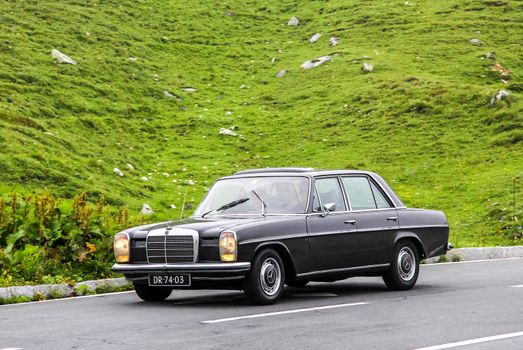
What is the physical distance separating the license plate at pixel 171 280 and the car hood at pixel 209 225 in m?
0.57

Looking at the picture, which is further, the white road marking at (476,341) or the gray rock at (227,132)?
the gray rock at (227,132)

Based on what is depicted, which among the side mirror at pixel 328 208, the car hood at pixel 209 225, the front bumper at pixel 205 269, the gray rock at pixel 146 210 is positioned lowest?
the front bumper at pixel 205 269

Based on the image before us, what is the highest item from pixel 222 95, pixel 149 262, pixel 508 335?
pixel 222 95

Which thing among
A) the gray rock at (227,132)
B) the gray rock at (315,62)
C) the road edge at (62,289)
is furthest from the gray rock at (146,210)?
the gray rock at (315,62)

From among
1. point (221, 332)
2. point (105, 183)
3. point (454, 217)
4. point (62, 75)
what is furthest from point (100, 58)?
point (221, 332)

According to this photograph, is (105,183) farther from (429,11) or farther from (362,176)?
(429,11)

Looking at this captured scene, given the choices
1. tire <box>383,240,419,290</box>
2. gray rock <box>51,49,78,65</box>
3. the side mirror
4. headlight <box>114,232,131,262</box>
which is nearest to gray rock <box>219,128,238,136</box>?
gray rock <box>51,49,78,65</box>

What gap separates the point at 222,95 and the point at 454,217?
22.5 metres

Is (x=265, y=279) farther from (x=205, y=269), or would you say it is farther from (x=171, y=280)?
(x=171, y=280)

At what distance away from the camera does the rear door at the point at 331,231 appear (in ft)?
45.5

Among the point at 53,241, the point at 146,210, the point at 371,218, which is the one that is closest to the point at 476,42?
the point at 146,210

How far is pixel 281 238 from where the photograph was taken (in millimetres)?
13312

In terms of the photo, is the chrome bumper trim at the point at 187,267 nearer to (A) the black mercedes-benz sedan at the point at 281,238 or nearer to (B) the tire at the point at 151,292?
(A) the black mercedes-benz sedan at the point at 281,238

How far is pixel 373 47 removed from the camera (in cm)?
5794
